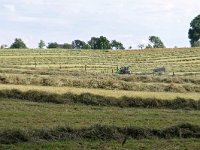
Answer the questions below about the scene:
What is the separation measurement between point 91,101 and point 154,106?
3481mm

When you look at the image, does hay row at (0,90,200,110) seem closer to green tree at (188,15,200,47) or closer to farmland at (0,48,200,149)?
farmland at (0,48,200,149)

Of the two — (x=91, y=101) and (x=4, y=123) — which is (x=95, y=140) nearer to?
(x=4, y=123)

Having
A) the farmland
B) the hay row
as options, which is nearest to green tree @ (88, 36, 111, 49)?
the farmland

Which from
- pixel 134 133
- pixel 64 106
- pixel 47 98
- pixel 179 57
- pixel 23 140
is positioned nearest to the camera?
pixel 23 140

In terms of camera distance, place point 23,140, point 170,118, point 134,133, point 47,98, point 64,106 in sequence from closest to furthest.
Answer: point 23,140
point 134,133
point 170,118
point 64,106
point 47,98

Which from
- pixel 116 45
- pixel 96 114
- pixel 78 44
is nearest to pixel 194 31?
pixel 116 45

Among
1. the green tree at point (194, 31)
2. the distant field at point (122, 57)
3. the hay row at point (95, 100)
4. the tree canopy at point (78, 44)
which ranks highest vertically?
the green tree at point (194, 31)

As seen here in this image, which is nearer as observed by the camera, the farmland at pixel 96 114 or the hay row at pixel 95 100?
the farmland at pixel 96 114

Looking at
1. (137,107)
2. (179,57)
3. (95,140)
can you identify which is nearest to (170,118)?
(137,107)

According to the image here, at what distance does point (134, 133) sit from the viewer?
53.0 ft

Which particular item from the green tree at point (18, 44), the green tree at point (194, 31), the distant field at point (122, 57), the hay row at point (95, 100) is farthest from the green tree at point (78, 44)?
the hay row at point (95, 100)

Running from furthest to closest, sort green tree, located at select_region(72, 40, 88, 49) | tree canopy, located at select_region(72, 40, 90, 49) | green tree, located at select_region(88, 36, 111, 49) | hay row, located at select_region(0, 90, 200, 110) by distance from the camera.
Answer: green tree, located at select_region(72, 40, 88, 49)
tree canopy, located at select_region(72, 40, 90, 49)
green tree, located at select_region(88, 36, 111, 49)
hay row, located at select_region(0, 90, 200, 110)

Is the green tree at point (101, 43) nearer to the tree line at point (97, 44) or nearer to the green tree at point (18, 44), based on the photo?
the tree line at point (97, 44)

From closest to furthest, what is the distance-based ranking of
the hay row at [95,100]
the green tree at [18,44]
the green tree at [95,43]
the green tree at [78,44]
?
the hay row at [95,100] < the green tree at [18,44] < the green tree at [95,43] < the green tree at [78,44]
